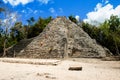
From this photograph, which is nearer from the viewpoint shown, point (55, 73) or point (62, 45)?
point (55, 73)

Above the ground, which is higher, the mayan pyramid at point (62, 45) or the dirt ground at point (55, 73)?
the mayan pyramid at point (62, 45)

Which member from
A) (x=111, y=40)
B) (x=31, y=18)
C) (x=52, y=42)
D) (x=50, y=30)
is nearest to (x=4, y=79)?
(x=52, y=42)

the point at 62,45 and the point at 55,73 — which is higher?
the point at 62,45

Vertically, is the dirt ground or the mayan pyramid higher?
the mayan pyramid

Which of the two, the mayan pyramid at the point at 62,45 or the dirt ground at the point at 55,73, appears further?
the mayan pyramid at the point at 62,45

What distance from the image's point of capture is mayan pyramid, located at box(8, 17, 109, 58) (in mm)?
22453

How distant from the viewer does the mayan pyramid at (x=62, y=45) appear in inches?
884

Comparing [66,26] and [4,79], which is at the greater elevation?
[66,26]

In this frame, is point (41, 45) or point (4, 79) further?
point (41, 45)

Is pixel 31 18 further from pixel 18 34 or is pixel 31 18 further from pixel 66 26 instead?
pixel 66 26

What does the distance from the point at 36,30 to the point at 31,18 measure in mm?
7667

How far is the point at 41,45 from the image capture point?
77.4 feet

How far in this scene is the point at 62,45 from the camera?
22.7 metres

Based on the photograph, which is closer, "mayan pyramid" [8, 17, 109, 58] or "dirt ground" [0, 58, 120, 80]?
"dirt ground" [0, 58, 120, 80]
